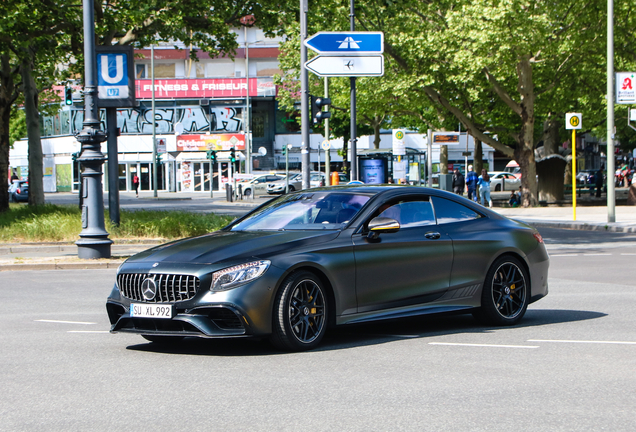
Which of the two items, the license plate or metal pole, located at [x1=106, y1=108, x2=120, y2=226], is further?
metal pole, located at [x1=106, y1=108, x2=120, y2=226]

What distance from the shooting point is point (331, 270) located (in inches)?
288

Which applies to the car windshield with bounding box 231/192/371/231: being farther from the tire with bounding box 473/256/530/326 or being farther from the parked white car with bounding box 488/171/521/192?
the parked white car with bounding box 488/171/521/192

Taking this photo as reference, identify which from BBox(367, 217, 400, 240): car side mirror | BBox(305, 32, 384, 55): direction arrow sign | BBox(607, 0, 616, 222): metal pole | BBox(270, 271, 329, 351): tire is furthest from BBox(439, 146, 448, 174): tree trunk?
BBox(270, 271, 329, 351): tire

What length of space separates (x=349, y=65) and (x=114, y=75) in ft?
16.1

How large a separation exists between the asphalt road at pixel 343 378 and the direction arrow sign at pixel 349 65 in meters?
8.83

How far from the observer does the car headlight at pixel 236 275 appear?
6.86 metres

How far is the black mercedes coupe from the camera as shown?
691 cm

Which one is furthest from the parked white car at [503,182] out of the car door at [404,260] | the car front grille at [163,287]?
the car front grille at [163,287]

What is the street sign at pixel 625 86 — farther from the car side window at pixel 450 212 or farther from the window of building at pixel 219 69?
the window of building at pixel 219 69

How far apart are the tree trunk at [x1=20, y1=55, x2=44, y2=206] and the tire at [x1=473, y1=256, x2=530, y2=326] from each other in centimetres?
2203

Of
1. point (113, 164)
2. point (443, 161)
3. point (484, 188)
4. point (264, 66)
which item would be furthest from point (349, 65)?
point (264, 66)

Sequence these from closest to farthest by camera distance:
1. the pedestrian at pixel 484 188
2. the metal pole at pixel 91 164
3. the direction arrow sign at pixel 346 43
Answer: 1. the metal pole at pixel 91 164
2. the direction arrow sign at pixel 346 43
3. the pedestrian at pixel 484 188

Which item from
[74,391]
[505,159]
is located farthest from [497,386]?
[505,159]

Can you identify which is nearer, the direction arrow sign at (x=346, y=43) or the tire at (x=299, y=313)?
the tire at (x=299, y=313)
